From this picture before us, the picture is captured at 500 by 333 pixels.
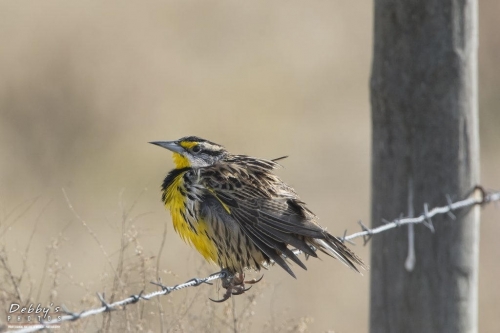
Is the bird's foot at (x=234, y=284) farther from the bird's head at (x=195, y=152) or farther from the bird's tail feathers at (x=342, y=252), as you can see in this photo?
the bird's head at (x=195, y=152)

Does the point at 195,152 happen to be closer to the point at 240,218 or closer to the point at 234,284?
the point at 240,218

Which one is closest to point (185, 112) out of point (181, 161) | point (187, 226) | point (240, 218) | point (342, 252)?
point (181, 161)

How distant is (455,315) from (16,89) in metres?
7.14

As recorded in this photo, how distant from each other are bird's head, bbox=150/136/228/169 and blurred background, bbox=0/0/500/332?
10.5ft

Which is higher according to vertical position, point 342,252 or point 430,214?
point 430,214

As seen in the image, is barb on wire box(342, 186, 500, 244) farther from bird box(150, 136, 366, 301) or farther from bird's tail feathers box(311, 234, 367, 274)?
bird box(150, 136, 366, 301)

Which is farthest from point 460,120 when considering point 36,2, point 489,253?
point 36,2

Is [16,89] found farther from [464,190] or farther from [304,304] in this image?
[464,190]

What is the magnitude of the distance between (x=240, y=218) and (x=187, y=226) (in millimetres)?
287

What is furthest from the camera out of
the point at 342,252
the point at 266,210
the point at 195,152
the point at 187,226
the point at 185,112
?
the point at 185,112

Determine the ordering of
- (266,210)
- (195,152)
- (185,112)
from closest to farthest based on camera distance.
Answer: (266,210)
(195,152)
(185,112)

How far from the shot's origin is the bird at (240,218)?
4328 millimetres

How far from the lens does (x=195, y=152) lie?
16.1ft

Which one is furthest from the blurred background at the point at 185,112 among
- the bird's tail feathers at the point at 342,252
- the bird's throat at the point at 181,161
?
the bird's tail feathers at the point at 342,252
